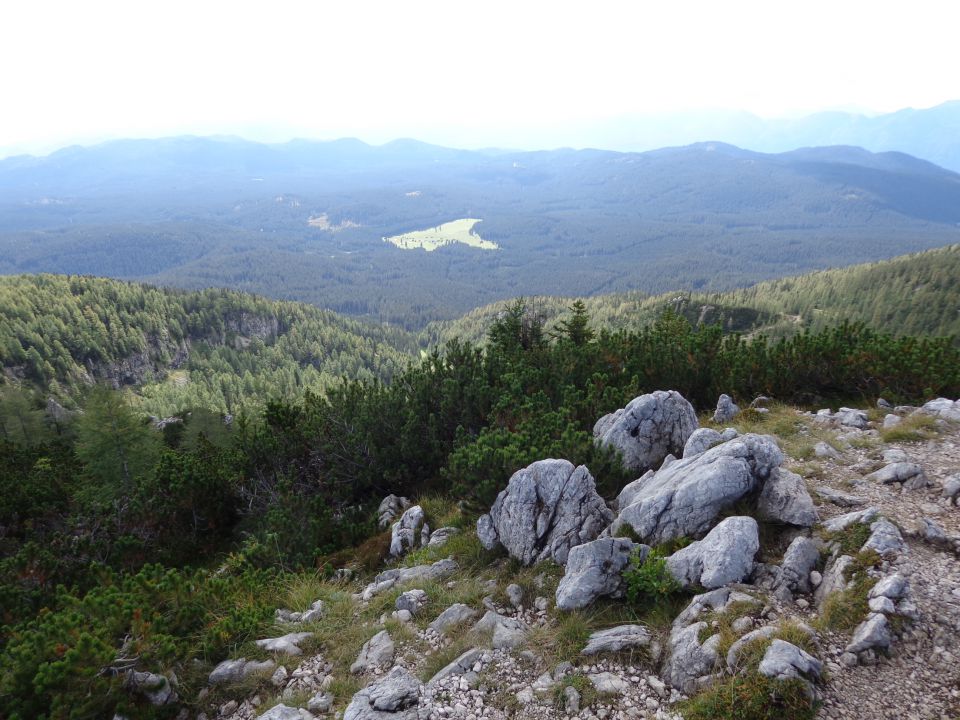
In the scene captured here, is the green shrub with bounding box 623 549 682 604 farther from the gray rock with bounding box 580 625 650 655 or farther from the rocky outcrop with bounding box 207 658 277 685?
the rocky outcrop with bounding box 207 658 277 685

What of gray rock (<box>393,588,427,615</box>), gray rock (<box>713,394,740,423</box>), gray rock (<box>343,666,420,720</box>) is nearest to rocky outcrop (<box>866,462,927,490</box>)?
gray rock (<box>713,394,740,423</box>)

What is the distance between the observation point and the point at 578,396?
697 inches

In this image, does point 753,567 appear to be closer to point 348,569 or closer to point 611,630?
point 611,630

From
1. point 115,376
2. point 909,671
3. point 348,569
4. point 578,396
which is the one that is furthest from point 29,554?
point 115,376

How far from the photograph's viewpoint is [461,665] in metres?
8.12

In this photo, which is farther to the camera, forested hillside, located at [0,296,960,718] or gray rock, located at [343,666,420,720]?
forested hillside, located at [0,296,960,718]

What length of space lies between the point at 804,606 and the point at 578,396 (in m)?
10.3

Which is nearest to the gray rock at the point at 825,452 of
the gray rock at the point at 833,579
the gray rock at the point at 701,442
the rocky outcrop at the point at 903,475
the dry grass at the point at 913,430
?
the rocky outcrop at the point at 903,475

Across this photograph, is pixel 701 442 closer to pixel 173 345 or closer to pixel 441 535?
pixel 441 535

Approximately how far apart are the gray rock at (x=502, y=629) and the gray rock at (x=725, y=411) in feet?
34.4

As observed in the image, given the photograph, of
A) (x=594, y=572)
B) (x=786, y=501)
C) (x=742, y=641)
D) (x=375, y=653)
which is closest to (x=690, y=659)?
(x=742, y=641)

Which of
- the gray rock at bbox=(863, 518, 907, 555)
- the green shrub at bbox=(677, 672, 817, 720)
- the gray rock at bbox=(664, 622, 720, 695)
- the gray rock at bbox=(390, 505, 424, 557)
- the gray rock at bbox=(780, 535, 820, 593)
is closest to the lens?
the green shrub at bbox=(677, 672, 817, 720)

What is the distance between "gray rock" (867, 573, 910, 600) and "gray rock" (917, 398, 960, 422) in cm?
907

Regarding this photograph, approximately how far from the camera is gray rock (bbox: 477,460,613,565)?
10.9 metres
